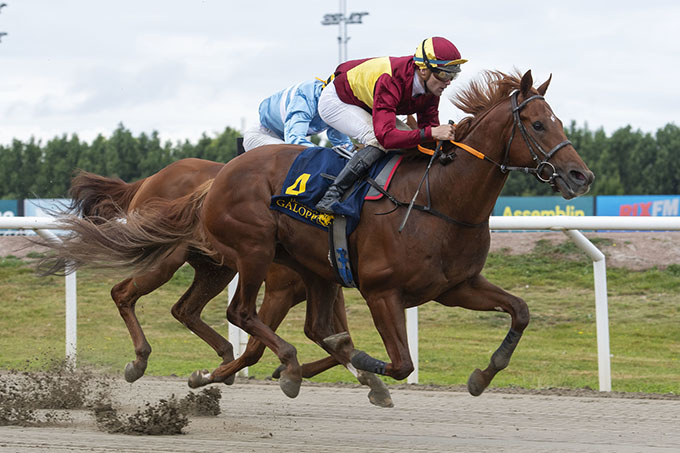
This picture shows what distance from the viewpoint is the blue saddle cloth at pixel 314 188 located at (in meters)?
4.48

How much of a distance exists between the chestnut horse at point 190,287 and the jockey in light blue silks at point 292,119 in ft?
1.21

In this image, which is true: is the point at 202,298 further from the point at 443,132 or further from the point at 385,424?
the point at 443,132

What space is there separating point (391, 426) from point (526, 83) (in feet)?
5.96

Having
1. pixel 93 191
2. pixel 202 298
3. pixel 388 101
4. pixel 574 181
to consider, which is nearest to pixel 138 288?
pixel 202 298

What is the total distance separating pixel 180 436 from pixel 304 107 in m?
2.18

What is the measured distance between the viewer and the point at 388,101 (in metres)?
4.46

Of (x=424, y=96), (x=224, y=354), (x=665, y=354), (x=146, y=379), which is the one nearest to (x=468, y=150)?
(x=424, y=96)

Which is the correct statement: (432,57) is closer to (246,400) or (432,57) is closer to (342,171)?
(342,171)

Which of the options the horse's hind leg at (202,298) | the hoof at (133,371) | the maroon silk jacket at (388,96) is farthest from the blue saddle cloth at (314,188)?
the hoof at (133,371)

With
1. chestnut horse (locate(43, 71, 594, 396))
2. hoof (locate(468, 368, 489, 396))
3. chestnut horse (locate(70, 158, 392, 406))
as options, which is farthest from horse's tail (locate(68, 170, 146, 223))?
hoof (locate(468, 368, 489, 396))

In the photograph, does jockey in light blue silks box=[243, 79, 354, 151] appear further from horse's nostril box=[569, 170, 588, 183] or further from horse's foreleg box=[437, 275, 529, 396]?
horse's nostril box=[569, 170, 588, 183]

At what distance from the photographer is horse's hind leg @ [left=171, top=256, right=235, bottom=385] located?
19.0ft

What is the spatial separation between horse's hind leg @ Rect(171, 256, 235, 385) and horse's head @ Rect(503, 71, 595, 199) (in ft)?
7.73

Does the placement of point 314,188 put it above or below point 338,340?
above
